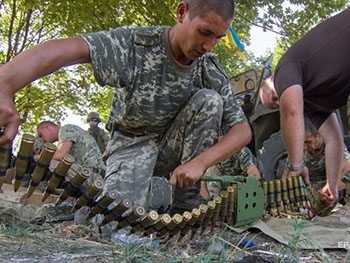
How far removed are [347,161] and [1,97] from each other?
4307 mm

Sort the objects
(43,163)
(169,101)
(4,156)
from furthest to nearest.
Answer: (169,101), (43,163), (4,156)

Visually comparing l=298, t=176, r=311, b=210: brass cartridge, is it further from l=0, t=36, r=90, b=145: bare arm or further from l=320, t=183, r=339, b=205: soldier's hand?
l=0, t=36, r=90, b=145: bare arm

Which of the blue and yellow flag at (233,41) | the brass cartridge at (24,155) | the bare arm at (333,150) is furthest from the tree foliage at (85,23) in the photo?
the brass cartridge at (24,155)

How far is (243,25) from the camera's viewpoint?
35.6 feet

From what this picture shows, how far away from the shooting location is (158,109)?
3977 mm

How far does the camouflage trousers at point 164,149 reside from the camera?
3887 millimetres

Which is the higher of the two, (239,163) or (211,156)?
(239,163)

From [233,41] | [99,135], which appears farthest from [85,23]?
[99,135]

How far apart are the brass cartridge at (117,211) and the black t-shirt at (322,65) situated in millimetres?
1569

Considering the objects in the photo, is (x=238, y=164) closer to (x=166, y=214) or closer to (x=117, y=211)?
(x=166, y=214)

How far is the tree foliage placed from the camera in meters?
8.54

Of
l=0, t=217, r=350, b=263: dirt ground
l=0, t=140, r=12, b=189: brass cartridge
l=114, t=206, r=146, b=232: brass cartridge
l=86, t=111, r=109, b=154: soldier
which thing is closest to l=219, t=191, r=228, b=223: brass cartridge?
l=0, t=217, r=350, b=263: dirt ground

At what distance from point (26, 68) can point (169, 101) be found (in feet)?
4.48

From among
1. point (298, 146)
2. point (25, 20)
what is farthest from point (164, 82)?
point (25, 20)
